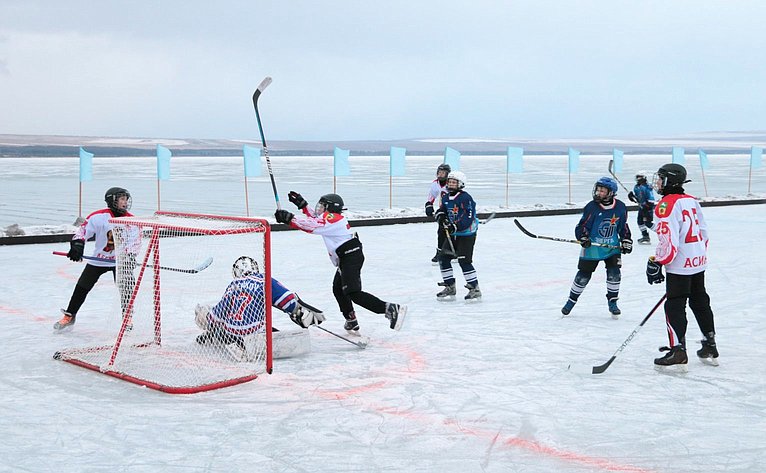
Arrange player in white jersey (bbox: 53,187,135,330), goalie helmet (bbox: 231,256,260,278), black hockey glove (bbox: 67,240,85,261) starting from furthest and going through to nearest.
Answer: player in white jersey (bbox: 53,187,135,330) → black hockey glove (bbox: 67,240,85,261) → goalie helmet (bbox: 231,256,260,278)

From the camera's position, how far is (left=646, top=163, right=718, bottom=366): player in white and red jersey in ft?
17.4

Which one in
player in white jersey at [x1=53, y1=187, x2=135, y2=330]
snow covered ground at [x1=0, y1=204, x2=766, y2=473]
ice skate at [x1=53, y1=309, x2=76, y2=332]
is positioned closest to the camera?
snow covered ground at [x1=0, y1=204, x2=766, y2=473]

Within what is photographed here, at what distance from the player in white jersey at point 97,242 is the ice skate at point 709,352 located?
4.48m

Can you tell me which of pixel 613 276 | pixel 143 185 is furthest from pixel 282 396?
pixel 143 185

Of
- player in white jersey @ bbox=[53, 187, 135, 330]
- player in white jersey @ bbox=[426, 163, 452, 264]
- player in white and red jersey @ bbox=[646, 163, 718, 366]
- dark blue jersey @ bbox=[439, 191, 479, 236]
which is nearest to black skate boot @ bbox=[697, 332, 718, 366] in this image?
player in white and red jersey @ bbox=[646, 163, 718, 366]

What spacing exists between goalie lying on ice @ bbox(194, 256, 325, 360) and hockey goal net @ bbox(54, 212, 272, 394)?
1 centimetres

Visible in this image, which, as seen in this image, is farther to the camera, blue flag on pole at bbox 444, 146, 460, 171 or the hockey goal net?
blue flag on pole at bbox 444, 146, 460, 171

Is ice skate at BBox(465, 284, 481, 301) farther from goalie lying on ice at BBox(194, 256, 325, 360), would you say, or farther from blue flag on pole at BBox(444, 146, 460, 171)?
blue flag on pole at BBox(444, 146, 460, 171)

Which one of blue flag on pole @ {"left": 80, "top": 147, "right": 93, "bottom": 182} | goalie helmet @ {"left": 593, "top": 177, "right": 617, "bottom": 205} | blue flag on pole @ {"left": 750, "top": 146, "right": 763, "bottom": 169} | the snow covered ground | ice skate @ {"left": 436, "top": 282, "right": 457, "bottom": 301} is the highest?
blue flag on pole @ {"left": 750, "top": 146, "right": 763, "bottom": 169}

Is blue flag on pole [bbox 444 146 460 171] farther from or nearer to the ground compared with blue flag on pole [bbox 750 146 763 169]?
nearer to the ground

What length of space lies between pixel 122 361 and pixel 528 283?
5084mm

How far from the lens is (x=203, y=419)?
450cm

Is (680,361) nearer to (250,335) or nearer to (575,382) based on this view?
(575,382)

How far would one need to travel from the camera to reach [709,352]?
563 cm
